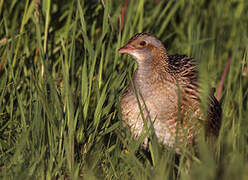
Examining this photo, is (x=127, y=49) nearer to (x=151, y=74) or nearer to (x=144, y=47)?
(x=144, y=47)

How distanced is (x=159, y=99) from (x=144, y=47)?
0.42 metres

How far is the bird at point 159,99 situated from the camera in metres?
3.50

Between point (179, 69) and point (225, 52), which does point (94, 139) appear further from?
point (225, 52)

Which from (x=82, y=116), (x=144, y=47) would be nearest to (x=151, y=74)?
(x=144, y=47)

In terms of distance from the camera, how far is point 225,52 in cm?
515

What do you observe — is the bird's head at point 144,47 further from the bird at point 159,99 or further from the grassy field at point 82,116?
the grassy field at point 82,116

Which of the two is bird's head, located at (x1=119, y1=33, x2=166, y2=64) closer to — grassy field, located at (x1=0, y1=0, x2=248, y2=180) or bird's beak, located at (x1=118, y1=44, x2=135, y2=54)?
bird's beak, located at (x1=118, y1=44, x2=135, y2=54)

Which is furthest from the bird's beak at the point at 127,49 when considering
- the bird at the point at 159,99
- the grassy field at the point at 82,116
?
the grassy field at the point at 82,116

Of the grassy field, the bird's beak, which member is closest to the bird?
the bird's beak

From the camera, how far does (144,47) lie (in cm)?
365

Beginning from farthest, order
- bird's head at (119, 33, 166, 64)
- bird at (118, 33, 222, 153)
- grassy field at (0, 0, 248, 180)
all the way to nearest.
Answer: bird's head at (119, 33, 166, 64) → bird at (118, 33, 222, 153) → grassy field at (0, 0, 248, 180)

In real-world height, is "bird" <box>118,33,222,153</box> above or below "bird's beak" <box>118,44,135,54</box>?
below

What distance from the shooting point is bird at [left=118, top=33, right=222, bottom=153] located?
3.50 m

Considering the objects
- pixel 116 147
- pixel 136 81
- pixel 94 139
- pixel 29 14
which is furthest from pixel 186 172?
pixel 29 14
